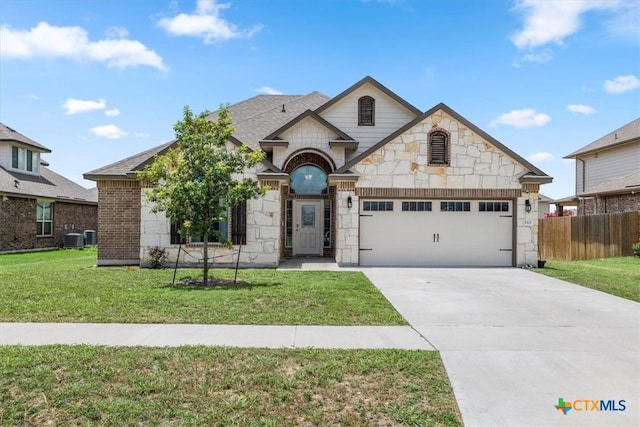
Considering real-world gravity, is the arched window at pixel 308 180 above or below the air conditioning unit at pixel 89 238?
above

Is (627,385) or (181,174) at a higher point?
(181,174)

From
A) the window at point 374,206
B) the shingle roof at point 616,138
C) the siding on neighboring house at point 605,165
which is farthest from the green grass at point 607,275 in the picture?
the shingle roof at point 616,138

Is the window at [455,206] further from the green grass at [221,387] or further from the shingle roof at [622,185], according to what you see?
the shingle roof at [622,185]

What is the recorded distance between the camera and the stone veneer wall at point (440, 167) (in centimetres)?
1470

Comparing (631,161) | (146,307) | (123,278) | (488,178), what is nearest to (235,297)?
(146,307)

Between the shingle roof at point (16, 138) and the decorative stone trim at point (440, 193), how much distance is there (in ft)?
63.7

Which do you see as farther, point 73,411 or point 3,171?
point 3,171

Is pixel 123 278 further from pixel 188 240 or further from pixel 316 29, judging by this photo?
pixel 316 29

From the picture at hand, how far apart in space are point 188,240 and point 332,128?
6844 mm

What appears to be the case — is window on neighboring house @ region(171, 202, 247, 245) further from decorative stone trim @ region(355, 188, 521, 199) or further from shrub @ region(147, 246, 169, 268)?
decorative stone trim @ region(355, 188, 521, 199)

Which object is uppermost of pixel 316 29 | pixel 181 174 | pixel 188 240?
pixel 316 29

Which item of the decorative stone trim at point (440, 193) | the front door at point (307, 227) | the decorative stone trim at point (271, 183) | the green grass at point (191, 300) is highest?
the decorative stone trim at point (271, 183)

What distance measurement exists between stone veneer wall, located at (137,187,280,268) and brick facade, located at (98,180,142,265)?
481 millimetres

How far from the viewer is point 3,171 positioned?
21703 millimetres
